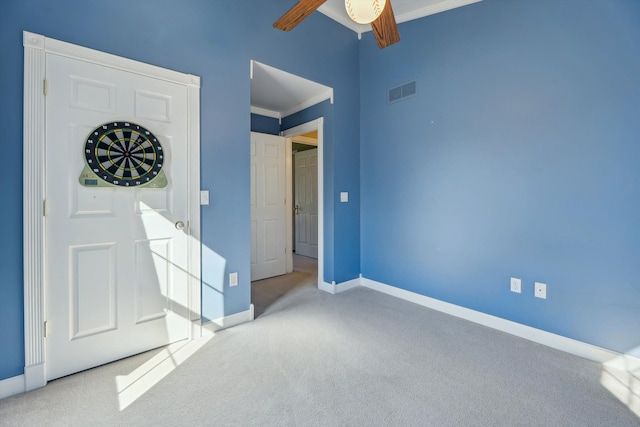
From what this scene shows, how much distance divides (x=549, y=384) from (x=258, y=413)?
5.89 ft

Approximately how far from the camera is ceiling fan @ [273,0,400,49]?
4.44ft

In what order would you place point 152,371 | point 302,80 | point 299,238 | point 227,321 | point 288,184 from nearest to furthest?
point 152,371 < point 227,321 < point 302,80 < point 288,184 < point 299,238

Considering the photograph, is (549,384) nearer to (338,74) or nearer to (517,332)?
(517,332)

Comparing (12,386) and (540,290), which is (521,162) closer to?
(540,290)

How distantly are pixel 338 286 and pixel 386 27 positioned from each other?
8.88 feet

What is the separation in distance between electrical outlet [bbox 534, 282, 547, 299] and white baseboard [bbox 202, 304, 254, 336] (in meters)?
2.49

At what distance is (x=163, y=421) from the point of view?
146 centimetres

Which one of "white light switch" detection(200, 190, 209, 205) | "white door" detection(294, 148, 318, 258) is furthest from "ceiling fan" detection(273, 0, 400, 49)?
"white door" detection(294, 148, 318, 258)

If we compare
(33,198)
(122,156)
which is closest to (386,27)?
(122,156)

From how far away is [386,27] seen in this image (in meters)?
1.77

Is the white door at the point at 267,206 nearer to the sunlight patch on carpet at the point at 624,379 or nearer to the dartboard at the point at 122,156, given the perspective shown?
the dartboard at the point at 122,156

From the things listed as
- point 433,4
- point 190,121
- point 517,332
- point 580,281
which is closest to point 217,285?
point 190,121

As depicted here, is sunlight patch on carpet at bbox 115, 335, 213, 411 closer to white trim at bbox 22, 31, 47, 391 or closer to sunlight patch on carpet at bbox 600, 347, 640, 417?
white trim at bbox 22, 31, 47, 391

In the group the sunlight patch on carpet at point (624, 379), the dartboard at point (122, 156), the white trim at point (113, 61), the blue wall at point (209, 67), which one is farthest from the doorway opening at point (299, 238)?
the sunlight patch on carpet at point (624, 379)
